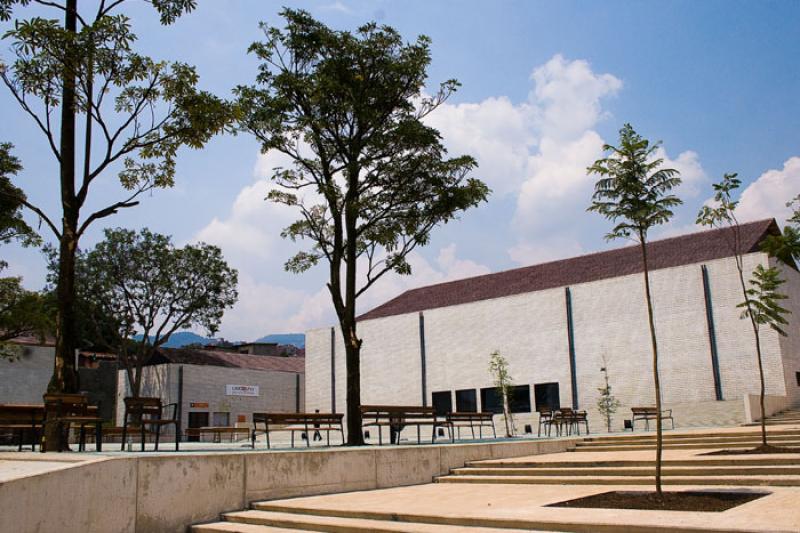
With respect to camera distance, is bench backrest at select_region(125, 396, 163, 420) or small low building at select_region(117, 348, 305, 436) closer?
bench backrest at select_region(125, 396, 163, 420)

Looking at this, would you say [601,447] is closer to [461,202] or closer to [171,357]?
[461,202]

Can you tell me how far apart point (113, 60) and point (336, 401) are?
29429mm

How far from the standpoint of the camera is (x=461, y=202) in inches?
622

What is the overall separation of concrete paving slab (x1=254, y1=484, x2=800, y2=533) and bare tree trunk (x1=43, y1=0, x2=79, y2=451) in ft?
11.9

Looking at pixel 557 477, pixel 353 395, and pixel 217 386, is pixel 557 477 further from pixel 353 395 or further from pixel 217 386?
pixel 217 386

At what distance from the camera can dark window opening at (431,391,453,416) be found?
33594mm

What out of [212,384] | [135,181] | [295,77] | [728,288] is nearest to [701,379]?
[728,288]

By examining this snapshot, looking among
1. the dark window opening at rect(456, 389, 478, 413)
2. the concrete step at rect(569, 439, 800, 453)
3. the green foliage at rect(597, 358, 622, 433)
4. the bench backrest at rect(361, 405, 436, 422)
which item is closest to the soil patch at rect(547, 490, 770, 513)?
the bench backrest at rect(361, 405, 436, 422)

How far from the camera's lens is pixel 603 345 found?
29.0 metres

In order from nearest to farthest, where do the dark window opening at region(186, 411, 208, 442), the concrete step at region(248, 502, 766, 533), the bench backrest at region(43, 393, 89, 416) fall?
1. the concrete step at region(248, 502, 766, 533)
2. the bench backrest at region(43, 393, 89, 416)
3. the dark window opening at region(186, 411, 208, 442)

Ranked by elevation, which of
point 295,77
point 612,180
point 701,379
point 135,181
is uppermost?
point 295,77

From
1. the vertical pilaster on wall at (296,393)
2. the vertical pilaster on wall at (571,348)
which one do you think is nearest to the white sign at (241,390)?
the vertical pilaster on wall at (296,393)

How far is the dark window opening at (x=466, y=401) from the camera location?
107 feet

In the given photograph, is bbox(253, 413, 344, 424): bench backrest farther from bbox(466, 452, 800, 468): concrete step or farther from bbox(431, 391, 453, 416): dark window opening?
bbox(431, 391, 453, 416): dark window opening
